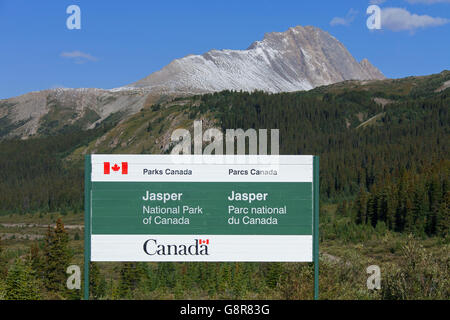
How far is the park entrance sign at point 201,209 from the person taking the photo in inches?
559

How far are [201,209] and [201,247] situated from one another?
113 cm

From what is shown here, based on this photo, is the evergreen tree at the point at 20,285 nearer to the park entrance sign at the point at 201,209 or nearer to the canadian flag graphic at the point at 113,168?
the park entrance sign at the point at 201,209

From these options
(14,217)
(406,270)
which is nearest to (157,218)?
(406,270)

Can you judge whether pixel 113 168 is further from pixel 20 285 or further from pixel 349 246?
pixel 349 246

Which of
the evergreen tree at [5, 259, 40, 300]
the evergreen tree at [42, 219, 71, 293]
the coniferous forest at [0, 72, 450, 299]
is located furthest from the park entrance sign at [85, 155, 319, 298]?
the evergreen tree at [42, 219, 71, 293]

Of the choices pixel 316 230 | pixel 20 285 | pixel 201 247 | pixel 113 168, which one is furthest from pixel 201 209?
pixel 20 285

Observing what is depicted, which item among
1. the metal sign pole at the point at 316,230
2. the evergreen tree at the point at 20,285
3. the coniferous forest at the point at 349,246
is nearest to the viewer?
the metal sign pole at the point at 316,230

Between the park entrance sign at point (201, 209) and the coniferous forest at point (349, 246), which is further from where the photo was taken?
the coniferous forest at point (349, 246)

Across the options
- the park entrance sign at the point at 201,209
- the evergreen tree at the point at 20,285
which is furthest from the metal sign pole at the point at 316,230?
the evergreen tree at the point at 20,285

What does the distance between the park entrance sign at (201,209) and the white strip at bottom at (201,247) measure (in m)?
0.03

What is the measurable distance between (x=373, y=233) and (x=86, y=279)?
84.8 meters
